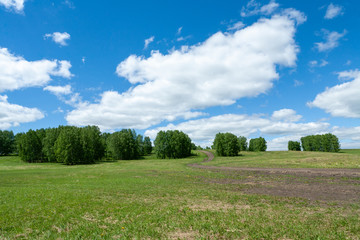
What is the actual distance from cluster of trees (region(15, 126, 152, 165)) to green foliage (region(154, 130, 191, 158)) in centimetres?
1604

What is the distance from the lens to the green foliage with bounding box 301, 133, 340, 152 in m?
147

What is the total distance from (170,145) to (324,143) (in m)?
116

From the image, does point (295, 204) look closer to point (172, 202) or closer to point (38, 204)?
point (172, 202)

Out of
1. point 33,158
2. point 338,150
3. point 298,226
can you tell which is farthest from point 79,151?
point 338,150

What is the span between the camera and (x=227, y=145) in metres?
126

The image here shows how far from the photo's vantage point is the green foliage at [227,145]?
126100mm

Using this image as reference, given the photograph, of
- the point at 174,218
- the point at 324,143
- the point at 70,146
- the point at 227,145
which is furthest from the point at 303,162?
the point at 324,143

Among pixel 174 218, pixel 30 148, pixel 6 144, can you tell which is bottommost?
pixel 174 218

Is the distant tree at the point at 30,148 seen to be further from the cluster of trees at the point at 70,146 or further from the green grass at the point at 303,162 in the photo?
the green grass at the point at 303,162

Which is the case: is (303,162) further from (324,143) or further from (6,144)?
(6,144)

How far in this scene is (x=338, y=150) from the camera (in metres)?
148

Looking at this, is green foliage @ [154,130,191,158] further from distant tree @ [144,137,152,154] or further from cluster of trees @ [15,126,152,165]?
distant tree @ [144,137,152,154]

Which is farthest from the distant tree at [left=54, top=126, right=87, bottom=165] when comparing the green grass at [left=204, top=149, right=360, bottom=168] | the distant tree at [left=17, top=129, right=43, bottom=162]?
the green grass at [left=204, top=149, right=360, bottom=168]

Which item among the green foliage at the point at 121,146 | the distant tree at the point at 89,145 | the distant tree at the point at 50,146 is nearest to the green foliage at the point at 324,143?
the green foliage at the point at 121,146
